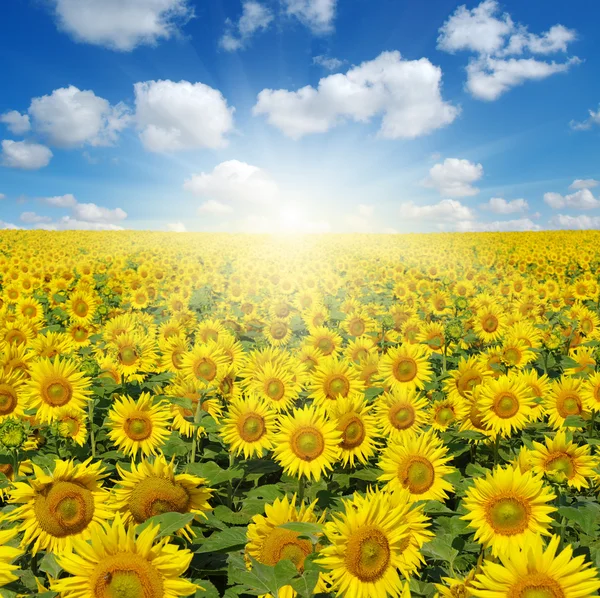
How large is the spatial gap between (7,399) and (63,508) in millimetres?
2009

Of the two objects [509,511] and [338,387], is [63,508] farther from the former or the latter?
[338,387]

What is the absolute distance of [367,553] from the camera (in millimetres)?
2252

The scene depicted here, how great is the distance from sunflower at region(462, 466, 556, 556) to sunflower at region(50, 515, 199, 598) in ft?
5.99

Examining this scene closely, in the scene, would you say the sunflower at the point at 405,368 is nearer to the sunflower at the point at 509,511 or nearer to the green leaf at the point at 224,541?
the sunflower at the point at 509,511

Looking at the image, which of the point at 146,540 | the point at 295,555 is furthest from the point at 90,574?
the point at 295,555

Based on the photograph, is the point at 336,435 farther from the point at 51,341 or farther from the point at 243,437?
the point at 51,341

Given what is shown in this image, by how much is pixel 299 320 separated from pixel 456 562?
5.92 meters

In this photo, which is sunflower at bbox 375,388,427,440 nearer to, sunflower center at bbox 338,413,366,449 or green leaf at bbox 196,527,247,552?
sunflower center at bbox 338,413,366,449

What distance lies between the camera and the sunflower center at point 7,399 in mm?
4078

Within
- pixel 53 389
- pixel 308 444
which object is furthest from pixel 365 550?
pixel 53 389

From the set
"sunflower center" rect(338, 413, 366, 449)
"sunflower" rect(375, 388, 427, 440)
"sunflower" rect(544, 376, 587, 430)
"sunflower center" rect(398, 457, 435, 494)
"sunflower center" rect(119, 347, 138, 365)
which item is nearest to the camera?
"sunflower center" rect(398, 457, 435, 494)

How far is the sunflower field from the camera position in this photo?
2148mm

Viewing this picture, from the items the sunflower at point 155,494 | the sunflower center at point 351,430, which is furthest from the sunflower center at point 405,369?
the sunflower at point 155,494

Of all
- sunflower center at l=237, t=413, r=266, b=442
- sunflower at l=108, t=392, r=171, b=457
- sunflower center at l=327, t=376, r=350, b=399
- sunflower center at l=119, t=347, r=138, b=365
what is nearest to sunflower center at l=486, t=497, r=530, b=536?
sunflower center at l=237, t=413, r=266, b=442
